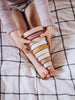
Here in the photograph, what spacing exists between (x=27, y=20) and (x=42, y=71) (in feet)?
1.09

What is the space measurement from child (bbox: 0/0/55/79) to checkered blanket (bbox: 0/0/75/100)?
42mm

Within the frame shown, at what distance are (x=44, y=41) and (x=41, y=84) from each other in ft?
0.72

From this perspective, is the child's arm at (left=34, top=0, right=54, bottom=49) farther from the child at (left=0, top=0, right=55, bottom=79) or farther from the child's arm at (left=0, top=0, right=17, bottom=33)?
the child's arm at (left=0, top=0, right=17, bottom=33)

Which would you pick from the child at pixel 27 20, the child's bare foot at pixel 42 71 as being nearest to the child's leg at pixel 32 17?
the child at pixel 27 20

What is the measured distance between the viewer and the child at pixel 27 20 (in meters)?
0.76

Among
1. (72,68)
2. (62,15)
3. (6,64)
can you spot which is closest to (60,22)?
(62,15)

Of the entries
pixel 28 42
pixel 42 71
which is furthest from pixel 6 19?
pixel 42 71

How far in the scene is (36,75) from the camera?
780 millimetres

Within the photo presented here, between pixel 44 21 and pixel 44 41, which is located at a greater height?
pixel 44 21

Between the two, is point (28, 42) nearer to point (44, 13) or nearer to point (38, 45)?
point (38, 45)

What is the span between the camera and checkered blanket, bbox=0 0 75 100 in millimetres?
713

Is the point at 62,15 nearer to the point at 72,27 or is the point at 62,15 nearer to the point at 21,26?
the point at 72,27

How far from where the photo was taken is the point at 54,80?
755 mm

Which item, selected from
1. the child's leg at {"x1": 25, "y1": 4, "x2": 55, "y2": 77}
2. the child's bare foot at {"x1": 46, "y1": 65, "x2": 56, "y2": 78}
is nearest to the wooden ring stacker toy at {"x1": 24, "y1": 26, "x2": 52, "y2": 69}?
the child's bare foot at {"x1": 46, "y1": 65, "x2": 56, "y2": 78}
